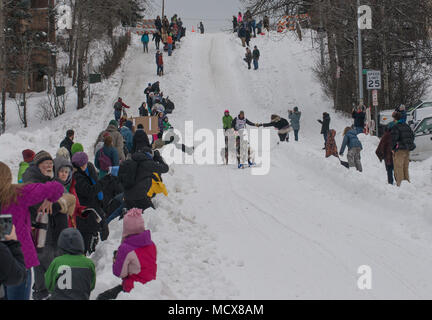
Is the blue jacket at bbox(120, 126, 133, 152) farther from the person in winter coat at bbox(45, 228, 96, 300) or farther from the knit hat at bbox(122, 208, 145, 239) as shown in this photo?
A: the person in winter coat at bbox(45, 228, 96, 300)

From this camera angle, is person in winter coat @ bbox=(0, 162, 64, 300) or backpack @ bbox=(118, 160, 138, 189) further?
backpack @ bbox=(118, 160, 138, 189)

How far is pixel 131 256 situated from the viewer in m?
5.82

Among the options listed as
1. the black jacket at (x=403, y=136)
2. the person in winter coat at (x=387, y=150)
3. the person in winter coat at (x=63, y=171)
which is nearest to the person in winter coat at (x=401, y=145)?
the black jacket at (x=403, y=136)

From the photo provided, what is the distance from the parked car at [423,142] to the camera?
56.2 feet

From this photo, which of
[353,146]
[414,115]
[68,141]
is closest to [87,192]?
[68,141]

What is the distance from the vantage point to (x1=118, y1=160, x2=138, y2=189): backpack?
27.8 ft

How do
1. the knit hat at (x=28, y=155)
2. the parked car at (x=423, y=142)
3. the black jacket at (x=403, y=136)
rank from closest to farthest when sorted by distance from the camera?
the knit hat at (x=28, y=155), the black jacket at (x=403, y=136), the parked car at (x=423, y=142)

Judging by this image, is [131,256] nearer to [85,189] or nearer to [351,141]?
[85,189]

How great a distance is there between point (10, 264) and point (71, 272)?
0.99m

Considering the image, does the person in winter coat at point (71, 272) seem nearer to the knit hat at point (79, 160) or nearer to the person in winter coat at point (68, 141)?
the knit hat at point (79, 160)

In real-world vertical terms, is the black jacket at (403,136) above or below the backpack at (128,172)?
above

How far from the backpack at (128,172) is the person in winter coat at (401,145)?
6.75 metres

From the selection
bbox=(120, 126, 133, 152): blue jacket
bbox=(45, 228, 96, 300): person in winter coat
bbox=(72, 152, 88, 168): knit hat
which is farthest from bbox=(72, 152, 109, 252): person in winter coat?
bbox=(120, 126, 133, 152): blue jacket
